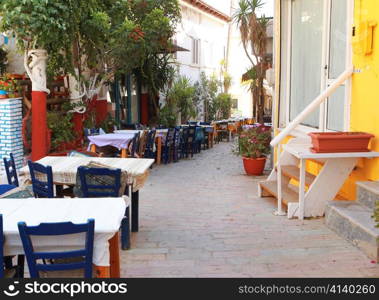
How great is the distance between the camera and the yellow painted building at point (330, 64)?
5.95m

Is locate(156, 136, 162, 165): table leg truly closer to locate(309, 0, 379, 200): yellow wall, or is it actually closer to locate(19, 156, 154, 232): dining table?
locate(19, 156, 154, 232): dining table

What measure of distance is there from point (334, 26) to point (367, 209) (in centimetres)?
284

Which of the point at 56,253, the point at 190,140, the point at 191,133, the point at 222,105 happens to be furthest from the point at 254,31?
the point at 56,253

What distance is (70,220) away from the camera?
3.40 metres

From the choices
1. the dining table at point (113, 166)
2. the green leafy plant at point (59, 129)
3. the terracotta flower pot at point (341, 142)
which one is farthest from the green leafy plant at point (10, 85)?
the terracotta flower pot at point (341, 142)

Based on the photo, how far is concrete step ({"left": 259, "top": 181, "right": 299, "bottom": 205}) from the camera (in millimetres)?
6723

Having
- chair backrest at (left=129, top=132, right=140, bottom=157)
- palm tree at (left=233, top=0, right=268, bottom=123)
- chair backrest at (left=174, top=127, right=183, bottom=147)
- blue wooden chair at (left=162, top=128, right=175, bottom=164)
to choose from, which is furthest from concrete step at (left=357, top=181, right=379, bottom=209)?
palm tree at (left=233, top=0, right=268, bottom=123)

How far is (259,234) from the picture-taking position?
5.88 metres

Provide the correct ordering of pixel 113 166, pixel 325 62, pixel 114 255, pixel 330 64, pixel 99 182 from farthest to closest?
1. pixel 325 62
2. pixel 330 64
3. pixel 113 166
4. pixel 99 182
5. pixel 114 255

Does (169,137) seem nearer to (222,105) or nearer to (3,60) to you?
(3,60)

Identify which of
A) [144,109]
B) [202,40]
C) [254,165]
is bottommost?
[254,165]

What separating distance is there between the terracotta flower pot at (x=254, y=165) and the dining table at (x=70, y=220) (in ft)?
21.3

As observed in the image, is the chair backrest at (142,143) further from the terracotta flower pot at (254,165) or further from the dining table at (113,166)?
the dining table at (113,166)

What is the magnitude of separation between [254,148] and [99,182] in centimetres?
548
